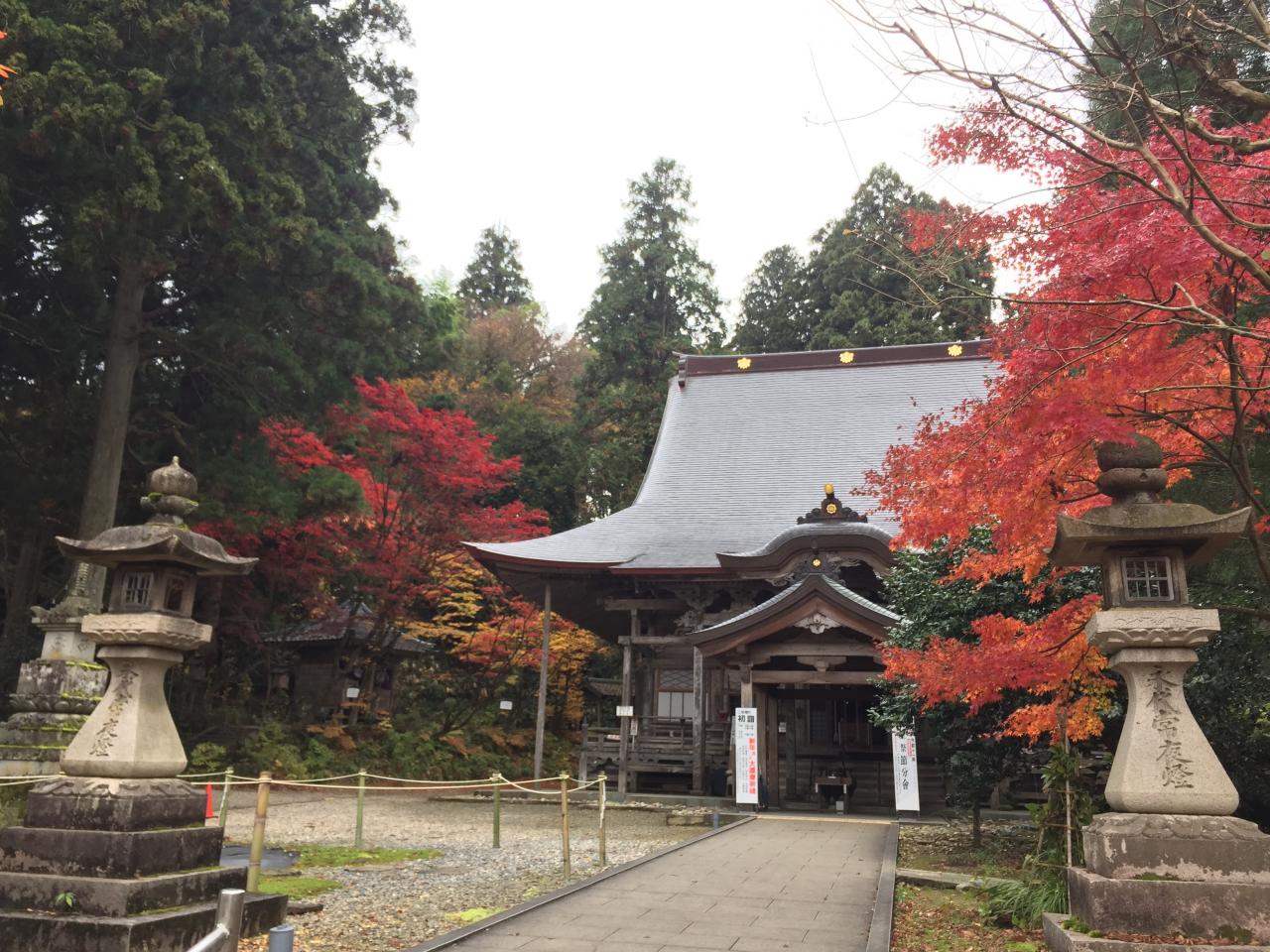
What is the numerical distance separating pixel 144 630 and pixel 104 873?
4.22 feet

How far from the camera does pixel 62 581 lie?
1667 centimetres

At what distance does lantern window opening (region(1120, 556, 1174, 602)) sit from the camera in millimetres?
4539

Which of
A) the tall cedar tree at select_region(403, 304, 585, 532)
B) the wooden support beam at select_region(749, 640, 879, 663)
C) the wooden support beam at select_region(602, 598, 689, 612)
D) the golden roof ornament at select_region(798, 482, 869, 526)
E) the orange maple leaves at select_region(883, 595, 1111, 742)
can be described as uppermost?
the tall cedar tree at select_region(403, 304, 585, 532)

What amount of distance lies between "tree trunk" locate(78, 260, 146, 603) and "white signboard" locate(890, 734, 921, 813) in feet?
37.2

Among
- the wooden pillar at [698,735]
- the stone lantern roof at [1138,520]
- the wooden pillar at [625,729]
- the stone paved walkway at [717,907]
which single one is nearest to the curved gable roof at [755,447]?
the wooden pillar at [625,729]

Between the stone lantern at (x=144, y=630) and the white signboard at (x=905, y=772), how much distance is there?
9261mm

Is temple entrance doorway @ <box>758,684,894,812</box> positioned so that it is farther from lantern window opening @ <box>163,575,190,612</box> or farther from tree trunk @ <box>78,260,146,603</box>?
Result: tree trunk @ <box>78,260,146,603</box>

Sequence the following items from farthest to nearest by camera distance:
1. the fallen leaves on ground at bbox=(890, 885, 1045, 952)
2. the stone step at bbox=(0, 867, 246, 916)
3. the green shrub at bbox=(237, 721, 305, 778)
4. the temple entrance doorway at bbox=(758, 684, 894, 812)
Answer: the green shrub at bbox=(237, 721, 305, 778) < the temple entrance doorway at bbox=(758, 684, 894, 812) < the fallen leaves on ground at bbox=(890, 885, 1045, 952) < the stone step at bbox=(0, 867, 246, 916)

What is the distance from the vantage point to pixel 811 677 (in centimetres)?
1311

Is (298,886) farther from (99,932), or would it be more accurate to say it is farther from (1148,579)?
(1148,579)

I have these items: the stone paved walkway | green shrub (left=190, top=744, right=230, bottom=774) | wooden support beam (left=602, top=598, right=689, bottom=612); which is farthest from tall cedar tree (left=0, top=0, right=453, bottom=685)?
the stone paved walkway

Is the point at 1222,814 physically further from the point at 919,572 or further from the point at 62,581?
the point at 62,581

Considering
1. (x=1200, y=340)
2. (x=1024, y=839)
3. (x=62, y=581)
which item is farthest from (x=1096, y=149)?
(x=62, y=581)

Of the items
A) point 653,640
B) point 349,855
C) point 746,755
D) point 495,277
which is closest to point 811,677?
point 746,755
